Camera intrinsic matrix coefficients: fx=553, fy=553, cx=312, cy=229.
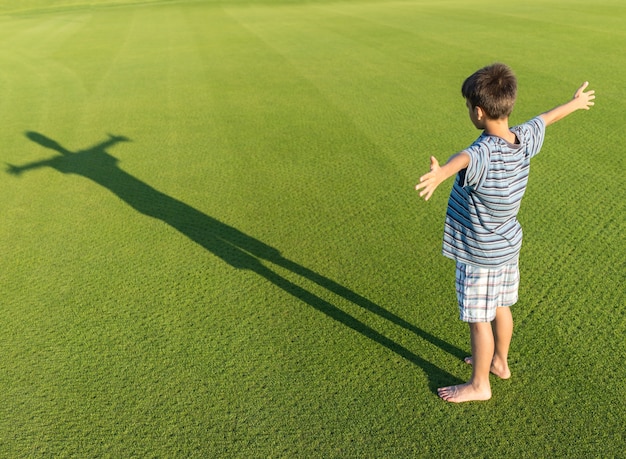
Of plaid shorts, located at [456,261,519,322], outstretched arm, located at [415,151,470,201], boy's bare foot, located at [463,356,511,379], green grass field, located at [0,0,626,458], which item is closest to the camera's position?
outstretched arm, located at [415,151,470,201]

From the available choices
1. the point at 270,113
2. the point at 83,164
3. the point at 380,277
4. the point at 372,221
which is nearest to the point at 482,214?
the point at 380,277

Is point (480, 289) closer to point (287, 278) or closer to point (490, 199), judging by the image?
point (490, 199)

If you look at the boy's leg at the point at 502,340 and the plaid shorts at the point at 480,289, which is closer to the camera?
the plaid shorts at the point at 480,289

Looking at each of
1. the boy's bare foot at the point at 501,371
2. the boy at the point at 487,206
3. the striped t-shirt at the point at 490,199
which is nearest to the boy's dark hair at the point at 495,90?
the boy at the point at 487,206

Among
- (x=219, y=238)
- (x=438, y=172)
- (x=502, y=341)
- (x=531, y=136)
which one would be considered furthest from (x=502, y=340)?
(x=219, y=238)

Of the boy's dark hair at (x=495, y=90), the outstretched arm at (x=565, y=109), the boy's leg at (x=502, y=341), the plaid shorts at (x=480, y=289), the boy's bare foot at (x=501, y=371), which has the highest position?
the boy's dark hair at (x=495, y=90)

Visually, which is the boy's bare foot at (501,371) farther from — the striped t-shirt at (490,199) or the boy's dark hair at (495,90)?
the boy's dark hair at (495,90)

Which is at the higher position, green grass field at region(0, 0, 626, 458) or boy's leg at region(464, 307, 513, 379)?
boy's leg at region(464, 307, 513, 379)

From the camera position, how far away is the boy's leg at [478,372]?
2574mm

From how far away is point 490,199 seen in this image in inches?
91.0

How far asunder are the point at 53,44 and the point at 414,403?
1493 centimetres

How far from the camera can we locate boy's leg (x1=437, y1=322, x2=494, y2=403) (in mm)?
2574

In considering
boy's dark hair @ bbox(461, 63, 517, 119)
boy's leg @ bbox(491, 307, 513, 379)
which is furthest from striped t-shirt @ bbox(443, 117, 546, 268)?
boy's leg @ bbox(491, 307, 513, 379)

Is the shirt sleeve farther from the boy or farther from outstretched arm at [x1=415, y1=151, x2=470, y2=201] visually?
outstretched arm at [x1=415, y1=151, x2=470, y2=201]
